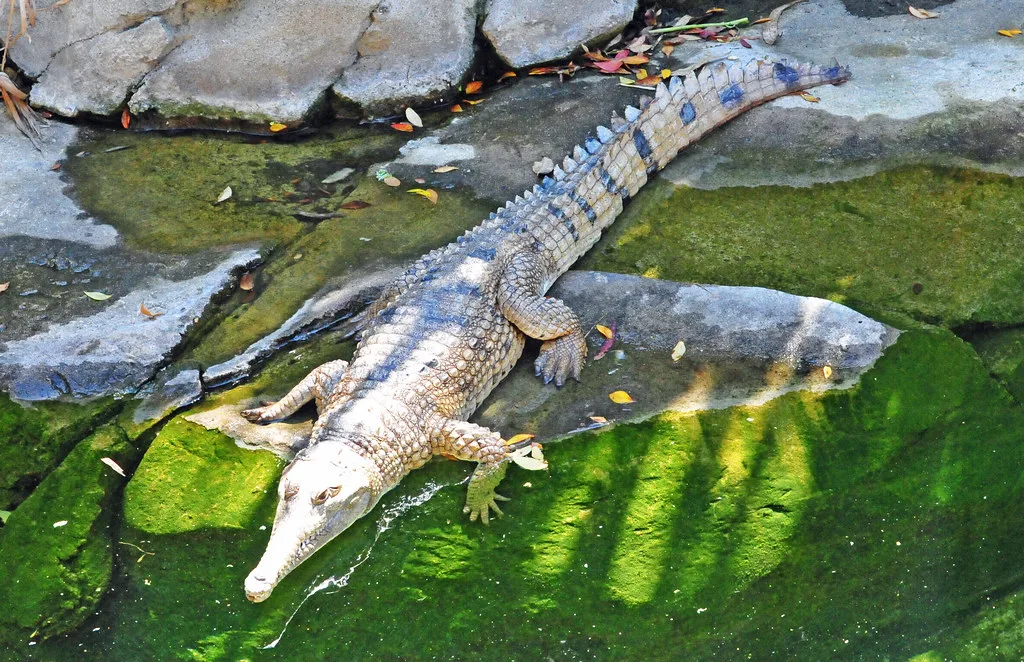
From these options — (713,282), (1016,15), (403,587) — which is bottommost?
(403,587)

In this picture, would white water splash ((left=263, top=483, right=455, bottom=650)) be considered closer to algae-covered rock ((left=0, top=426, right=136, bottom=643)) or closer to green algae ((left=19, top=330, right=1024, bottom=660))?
green algae ((left=19, top=330, right=1024, bottom=660))

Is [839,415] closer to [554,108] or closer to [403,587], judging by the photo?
[403,587]

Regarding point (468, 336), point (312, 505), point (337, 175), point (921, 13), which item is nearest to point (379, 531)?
point (312, 505)

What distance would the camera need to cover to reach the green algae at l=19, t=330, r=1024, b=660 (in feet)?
Result: 12.1

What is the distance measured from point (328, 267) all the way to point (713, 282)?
194 centimetres

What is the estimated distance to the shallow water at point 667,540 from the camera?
3.69 meters

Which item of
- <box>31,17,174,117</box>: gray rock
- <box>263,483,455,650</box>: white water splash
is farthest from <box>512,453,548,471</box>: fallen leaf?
<box>31,17,174,117</box>: gray rock

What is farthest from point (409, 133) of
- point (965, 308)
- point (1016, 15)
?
point (1016, 15)

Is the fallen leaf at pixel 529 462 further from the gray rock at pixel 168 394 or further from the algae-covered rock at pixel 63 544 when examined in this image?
the algae-covered rock at pixel 63 544

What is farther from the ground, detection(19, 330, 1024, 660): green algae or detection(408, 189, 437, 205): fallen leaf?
detection(408, 189, 437, 205): fallen leaf

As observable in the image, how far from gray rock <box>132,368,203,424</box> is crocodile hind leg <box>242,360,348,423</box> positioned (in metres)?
0.32

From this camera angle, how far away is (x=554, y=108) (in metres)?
6.32

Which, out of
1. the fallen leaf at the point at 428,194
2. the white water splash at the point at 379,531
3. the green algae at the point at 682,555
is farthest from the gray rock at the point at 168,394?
the fallen leaf at the point at 428,194

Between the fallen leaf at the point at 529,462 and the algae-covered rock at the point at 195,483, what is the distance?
0.98 m
